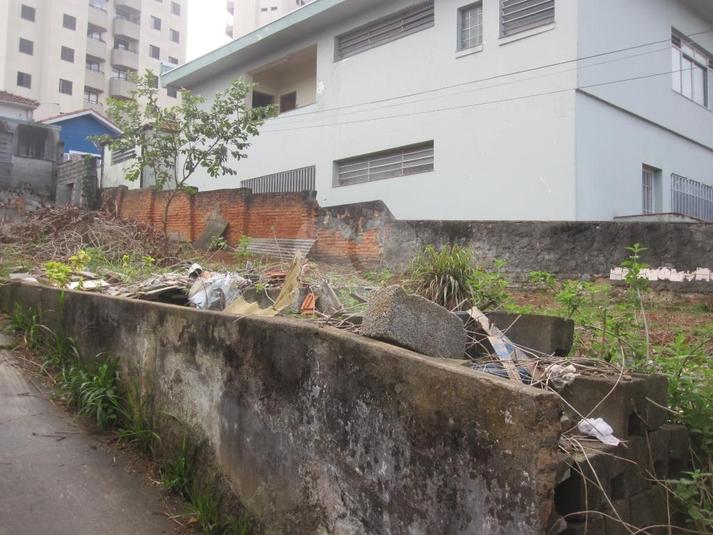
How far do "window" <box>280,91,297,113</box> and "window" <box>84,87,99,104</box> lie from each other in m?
28.8

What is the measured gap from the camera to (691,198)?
12.5 metres

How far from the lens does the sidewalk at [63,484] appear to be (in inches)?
116

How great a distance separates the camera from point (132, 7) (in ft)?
143

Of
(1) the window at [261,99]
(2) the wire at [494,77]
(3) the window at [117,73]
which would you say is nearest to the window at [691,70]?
(2) the wire at [494,77]

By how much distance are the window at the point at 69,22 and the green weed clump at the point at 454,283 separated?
1655 inches

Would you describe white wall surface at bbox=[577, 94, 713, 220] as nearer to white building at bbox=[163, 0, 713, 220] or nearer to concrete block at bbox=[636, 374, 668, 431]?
white building at bbox=[163, 0, 713, 220]

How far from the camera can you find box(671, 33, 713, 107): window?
1209 cm

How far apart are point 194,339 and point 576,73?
324 inches

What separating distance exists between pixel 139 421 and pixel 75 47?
42.0 m

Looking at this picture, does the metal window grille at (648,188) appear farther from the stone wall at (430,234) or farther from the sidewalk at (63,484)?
the sidewalk at (63,484)

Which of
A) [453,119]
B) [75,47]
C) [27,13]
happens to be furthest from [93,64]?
[453,119]

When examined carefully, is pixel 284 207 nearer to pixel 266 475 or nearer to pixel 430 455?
pixel 266 475

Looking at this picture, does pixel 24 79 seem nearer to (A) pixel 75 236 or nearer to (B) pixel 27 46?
(B) pixel 27 46

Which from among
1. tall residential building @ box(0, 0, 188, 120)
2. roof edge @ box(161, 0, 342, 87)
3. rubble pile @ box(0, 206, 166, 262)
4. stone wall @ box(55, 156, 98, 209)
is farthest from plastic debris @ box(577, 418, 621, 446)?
tall residential building @ box(0, 0, 188, 120)
